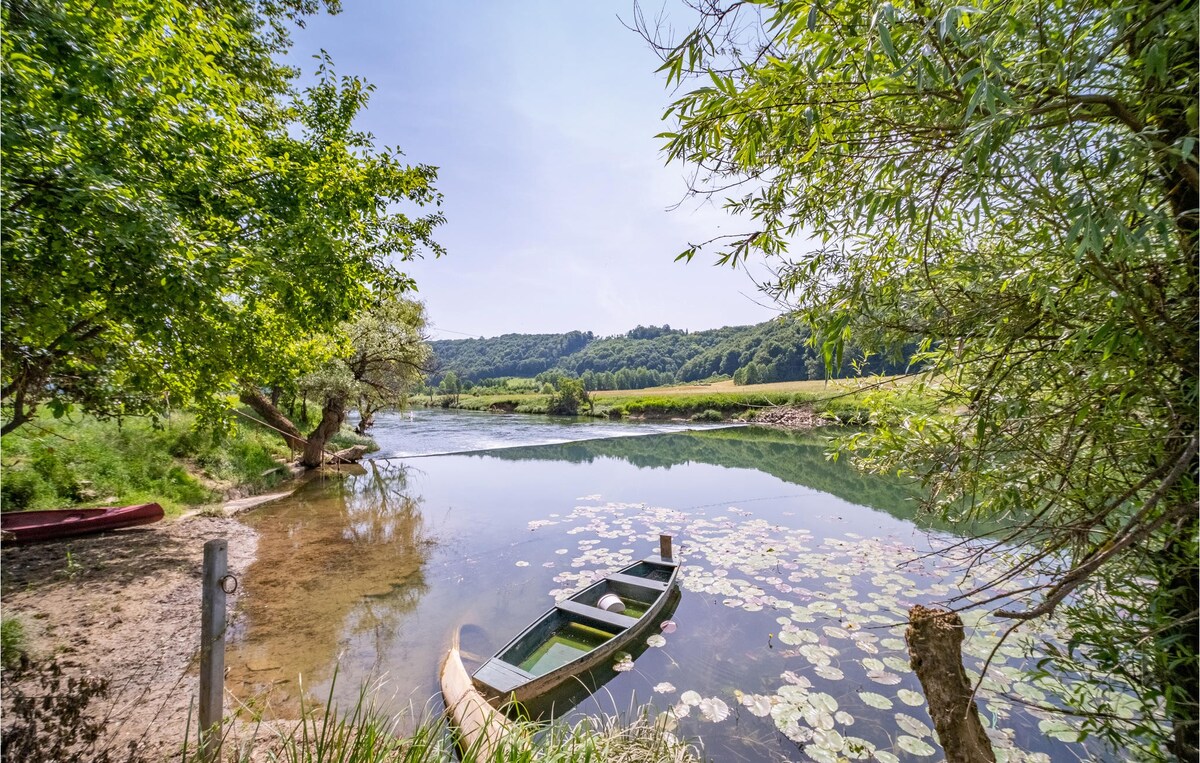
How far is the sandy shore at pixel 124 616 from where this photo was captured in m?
3.89

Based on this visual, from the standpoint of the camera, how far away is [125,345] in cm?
476

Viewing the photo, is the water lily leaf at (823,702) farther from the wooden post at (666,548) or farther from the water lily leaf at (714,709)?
the wooden post at (666,548)

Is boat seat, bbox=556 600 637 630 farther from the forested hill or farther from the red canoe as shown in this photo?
the forested hill

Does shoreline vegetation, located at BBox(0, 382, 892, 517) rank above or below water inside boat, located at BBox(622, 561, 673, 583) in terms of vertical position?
above

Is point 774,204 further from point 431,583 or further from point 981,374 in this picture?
point 431,583

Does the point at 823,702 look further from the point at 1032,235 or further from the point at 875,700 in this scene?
the point at 1032,235

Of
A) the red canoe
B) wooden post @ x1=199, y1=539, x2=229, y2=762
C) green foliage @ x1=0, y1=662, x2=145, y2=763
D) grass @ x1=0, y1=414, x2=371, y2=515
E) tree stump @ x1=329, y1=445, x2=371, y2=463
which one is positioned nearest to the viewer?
green foliage @ x1=0, y1=662, x2=145, y2=763

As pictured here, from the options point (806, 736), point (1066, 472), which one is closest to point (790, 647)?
point (806, 736)

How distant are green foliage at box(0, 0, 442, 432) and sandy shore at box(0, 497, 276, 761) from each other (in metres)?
2.32

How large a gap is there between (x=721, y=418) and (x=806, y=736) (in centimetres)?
3941

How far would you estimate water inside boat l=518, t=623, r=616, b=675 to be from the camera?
5.29 metres

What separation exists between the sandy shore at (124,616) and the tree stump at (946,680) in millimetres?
4687

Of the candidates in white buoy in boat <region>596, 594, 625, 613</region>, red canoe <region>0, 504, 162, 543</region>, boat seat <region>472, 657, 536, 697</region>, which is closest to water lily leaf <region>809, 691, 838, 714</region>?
white buoy in boat <region>596, 594, 625, 613</region>

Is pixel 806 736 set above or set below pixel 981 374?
below
